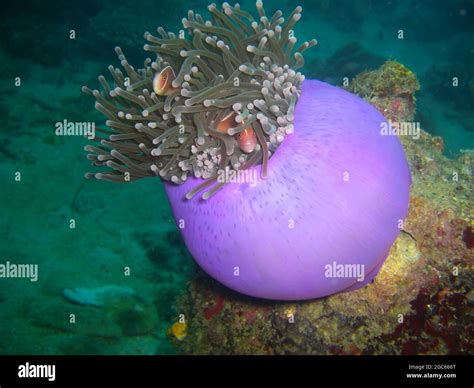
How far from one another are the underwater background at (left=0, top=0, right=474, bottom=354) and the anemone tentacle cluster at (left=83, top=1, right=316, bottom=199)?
59.8 inches

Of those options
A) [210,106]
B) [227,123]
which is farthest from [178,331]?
[210,106]

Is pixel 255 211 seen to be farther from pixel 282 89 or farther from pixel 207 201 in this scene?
pixel 282 89

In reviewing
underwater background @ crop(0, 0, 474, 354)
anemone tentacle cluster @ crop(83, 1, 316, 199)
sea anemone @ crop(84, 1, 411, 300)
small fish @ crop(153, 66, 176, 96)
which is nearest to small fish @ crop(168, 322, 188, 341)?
underwater background @ crop(0, 0, 474, 354)

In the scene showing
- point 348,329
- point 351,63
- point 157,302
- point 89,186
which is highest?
point 351,63

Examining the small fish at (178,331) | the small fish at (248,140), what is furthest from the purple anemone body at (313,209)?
the small fish at (178,331)

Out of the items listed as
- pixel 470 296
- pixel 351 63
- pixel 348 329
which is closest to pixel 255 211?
pixel 348 329

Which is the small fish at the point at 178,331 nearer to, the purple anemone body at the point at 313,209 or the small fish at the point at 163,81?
the purple anemone body at the point at 313,209

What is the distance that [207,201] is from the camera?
2.35 meters

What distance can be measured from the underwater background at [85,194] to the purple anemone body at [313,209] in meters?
0.95

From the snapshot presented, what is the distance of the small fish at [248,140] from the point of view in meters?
2.21

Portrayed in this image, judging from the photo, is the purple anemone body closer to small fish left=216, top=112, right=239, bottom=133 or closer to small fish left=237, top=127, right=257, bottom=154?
small fish left=237, top=127, right=257, bottom=154
